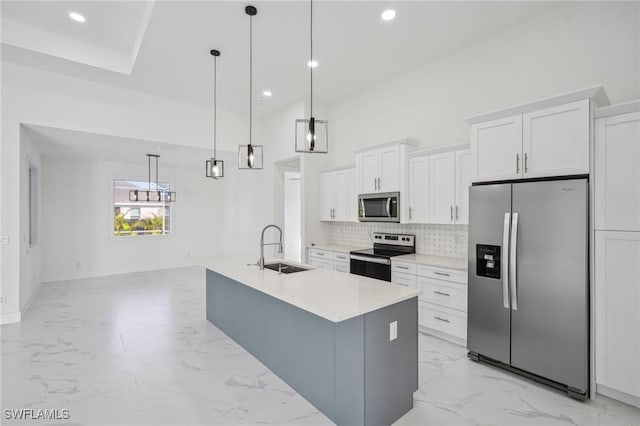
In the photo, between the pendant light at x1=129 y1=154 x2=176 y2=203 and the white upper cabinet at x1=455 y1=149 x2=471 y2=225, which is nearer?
the white upper cabinet at x1=455 y1=149 x2=471 y2=225

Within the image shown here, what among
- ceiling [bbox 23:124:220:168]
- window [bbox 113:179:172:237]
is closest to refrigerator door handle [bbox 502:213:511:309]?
ceiling [bbox 23:124:220:168]

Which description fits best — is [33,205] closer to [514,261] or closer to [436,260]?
[436,260]

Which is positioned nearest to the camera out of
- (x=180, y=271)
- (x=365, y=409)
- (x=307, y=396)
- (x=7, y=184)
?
(x=365, y=409)

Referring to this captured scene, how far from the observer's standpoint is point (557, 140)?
8.19 feet

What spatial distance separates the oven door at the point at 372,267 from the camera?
3.93 m

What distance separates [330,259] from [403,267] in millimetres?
1407

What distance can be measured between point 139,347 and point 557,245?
164 inches

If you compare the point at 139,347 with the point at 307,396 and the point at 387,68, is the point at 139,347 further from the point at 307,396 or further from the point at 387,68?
the point at 387,68

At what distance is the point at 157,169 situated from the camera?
7816 millimetres

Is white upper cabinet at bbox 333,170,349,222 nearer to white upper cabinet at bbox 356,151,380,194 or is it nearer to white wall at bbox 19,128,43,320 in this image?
white upper cabinet at bbox 356,151,380,194

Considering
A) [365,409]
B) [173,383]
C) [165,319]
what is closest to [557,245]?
[365,409]

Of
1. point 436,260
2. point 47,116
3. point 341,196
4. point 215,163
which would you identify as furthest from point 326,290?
point 47,116

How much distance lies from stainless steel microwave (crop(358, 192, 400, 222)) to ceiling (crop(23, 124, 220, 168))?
333 centimetres

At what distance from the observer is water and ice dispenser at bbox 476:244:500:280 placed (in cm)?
279
